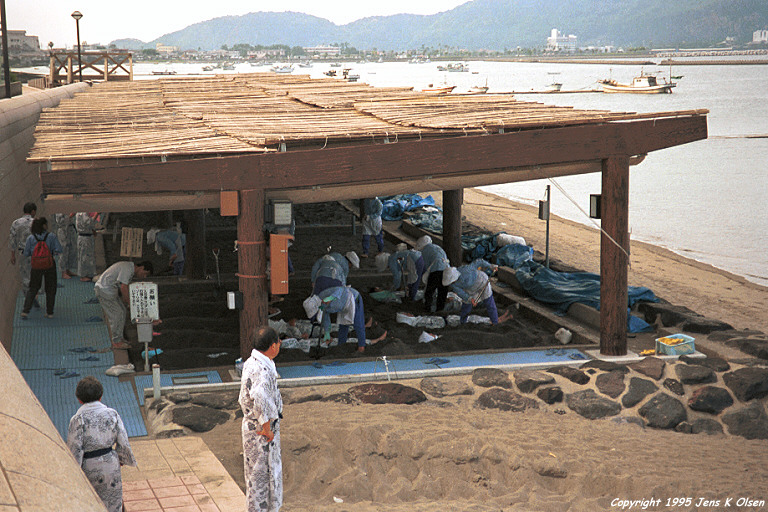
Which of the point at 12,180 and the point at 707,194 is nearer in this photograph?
the point at 12,180

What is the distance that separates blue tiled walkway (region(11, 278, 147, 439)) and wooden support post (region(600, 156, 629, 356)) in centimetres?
536

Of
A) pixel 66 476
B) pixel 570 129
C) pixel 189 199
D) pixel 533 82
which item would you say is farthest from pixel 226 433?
pixel 533 82

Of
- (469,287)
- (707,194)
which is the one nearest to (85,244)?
(469,287)

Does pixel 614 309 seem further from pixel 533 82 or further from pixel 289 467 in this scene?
pixel 533 82

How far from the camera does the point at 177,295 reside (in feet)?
39.8

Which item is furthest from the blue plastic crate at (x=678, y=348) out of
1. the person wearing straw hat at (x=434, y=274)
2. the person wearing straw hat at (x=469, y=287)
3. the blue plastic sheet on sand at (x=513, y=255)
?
the blue plastic sheet on sand at (x=513, y=255)

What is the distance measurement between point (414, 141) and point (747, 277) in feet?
54.9

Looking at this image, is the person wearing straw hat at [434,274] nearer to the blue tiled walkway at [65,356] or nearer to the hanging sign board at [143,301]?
the hanging sign board at [143,301]

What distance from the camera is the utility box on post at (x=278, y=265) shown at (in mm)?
7984

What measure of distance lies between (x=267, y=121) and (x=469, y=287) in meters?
3.62

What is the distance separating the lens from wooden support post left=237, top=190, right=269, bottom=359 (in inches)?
314

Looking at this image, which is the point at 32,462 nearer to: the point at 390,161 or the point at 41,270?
the point at 390,161

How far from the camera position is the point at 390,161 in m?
8.38

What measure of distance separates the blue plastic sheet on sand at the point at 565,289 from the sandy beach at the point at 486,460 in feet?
12.3
